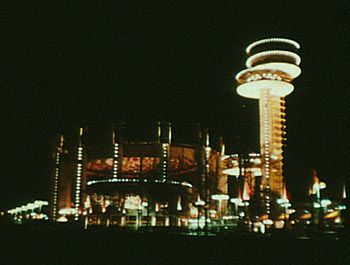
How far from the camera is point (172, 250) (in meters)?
17.6

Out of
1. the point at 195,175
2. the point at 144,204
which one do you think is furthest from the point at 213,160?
the point at 144,204

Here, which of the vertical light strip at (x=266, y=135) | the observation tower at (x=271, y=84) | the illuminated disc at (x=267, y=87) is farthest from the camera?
the illuminated disc at (x=267, y=87)

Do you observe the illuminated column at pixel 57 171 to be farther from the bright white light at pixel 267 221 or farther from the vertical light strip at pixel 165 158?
the bright white light at pixel 267 221

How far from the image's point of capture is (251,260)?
1595 cm

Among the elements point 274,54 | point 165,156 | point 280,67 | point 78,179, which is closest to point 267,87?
point 280,67

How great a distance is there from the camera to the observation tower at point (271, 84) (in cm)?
4678

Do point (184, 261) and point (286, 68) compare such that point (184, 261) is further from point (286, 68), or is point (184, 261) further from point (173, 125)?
point (286, 68)

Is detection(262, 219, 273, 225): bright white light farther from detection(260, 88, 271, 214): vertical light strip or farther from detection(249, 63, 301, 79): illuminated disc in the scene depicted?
detection(249, 63, 301, 79): illuminated disc

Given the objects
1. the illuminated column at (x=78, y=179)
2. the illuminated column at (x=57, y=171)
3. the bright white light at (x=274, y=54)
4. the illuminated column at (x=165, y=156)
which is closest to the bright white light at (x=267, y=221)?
the illuminated column at (x=165, y=156)

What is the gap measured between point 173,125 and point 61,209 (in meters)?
15.8

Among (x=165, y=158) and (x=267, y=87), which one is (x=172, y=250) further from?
(x=267, y=87)

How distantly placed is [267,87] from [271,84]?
1026 mm

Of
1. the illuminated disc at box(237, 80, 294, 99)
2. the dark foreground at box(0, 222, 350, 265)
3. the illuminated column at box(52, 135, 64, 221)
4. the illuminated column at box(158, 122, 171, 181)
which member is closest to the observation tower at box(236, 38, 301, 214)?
the illuminated disc at box(237, 80, 294, 99)

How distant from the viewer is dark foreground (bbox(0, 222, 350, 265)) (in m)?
15.9
